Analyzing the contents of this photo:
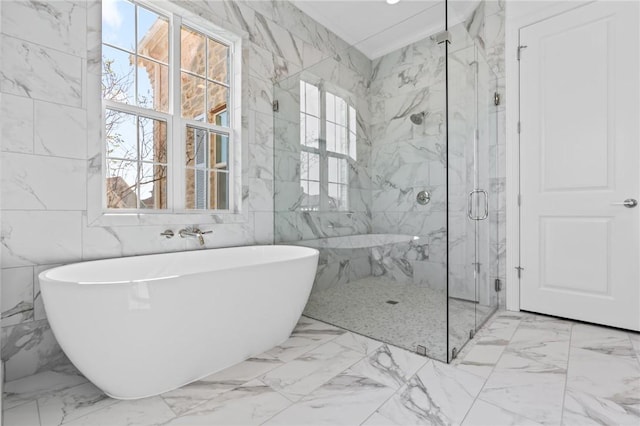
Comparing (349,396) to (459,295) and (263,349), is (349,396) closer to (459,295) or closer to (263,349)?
(263,349)

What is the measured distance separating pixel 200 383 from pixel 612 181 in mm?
2919

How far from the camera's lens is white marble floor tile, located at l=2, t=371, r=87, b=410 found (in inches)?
55.1

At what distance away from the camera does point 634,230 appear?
215cm

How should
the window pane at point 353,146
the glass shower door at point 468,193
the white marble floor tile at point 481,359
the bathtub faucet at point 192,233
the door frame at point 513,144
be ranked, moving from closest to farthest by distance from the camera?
the white marble floor tile at point 481,359 → the glass shower door at point 468,193 → the bathtub faucet at point 192,233 → the window pane at point 353,146 → the door frame at point 513,144

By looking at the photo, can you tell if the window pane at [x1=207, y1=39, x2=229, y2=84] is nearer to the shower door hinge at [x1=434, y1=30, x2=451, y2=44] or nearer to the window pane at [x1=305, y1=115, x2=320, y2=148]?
the window pane at [x1=305, y1=115, x2=320, y2=148]

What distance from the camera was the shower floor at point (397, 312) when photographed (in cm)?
186

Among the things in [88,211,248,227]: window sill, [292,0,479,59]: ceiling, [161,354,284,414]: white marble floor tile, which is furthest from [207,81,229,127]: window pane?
[161,354,284,414]: white marble floor tile

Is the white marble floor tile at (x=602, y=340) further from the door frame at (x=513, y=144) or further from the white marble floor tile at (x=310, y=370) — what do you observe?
the white marble floor tile at (x=310, y=370)

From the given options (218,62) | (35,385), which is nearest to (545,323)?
(35,385)

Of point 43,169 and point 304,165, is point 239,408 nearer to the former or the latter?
point 43,169

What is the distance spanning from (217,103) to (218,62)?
34cm

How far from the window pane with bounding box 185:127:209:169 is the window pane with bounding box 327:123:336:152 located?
97 centimetres

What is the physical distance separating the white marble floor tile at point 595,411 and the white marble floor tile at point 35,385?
2211 mm

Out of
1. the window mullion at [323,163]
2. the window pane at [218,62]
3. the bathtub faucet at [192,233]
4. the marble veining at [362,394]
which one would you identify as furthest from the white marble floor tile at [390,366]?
the window pane at [218,62]
